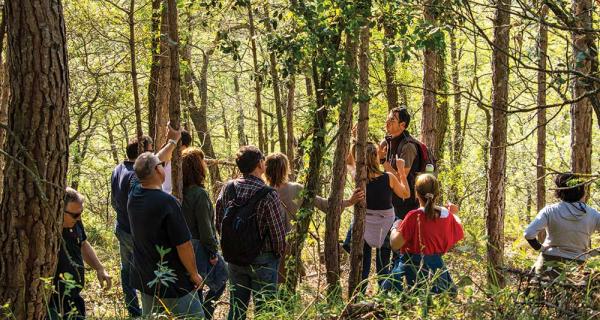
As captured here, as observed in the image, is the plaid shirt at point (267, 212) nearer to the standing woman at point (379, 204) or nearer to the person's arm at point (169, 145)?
the person's arm at point (169, 145)

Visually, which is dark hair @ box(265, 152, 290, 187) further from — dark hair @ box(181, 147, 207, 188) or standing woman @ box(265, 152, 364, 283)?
dark hair @ box(181, 147, 207, 188)

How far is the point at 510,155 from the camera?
21.3m

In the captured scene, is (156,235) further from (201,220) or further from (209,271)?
(209,271)

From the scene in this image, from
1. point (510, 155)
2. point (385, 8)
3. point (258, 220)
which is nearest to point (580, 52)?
point (385, 8)

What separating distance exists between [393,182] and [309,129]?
4.83 feet

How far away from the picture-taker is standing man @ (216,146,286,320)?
17.7ft

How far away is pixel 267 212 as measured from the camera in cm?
540

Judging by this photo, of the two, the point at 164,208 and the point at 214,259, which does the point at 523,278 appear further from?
the point at 214,259

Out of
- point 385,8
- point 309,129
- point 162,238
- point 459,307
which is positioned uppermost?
point 385,8

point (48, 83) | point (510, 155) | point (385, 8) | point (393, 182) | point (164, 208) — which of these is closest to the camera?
point (48, 83)

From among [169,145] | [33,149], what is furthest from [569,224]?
[33,149]

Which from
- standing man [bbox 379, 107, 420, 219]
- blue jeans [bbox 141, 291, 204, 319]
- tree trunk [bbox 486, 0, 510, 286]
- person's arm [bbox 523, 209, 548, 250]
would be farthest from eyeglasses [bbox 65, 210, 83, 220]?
tree trunk [bbox 486, 0, 510, 286]

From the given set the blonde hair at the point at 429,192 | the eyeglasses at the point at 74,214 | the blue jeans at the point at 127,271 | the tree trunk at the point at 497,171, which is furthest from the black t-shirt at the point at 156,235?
the tree trunk at the point at 497,171

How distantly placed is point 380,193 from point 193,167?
2.31 meters
